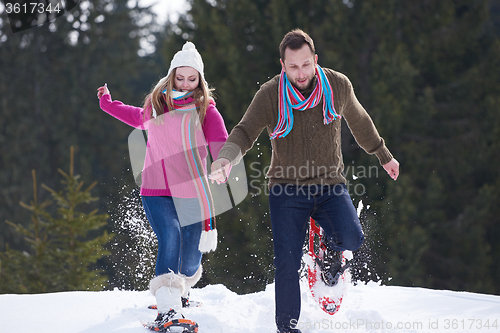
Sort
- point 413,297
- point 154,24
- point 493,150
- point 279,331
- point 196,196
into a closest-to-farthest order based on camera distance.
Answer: point 279,331 < point 196,196 < point 413,297 < point 493,150 < point 154,24

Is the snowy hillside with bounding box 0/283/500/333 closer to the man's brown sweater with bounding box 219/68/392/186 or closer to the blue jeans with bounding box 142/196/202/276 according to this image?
the blue jeans with bounding box 142/196/202/276

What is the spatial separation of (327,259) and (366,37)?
281 inches

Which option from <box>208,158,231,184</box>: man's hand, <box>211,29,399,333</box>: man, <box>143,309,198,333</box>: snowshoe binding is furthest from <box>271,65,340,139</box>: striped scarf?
<box>143,309,198,333</box>: snowshoe binding

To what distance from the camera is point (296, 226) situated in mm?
2865

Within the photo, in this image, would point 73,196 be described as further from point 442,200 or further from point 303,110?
point 442,200

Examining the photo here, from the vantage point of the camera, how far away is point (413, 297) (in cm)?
392

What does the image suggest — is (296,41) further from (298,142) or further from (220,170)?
(220,170)

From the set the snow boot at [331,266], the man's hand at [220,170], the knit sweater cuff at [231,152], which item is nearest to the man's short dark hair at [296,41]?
the knit sweater cuff at [231,152]

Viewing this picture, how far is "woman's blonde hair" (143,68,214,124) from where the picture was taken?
3.20 meters

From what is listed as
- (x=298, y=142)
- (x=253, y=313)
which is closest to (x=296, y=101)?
(x=298, y=142)

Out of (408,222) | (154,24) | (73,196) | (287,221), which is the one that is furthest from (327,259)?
(154,24)

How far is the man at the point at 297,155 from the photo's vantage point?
9.22ft

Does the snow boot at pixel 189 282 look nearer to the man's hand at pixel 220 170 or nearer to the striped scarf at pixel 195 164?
the striped scarf at pixel 195 164

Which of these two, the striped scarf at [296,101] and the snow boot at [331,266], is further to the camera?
the snow boot at [331,266]
